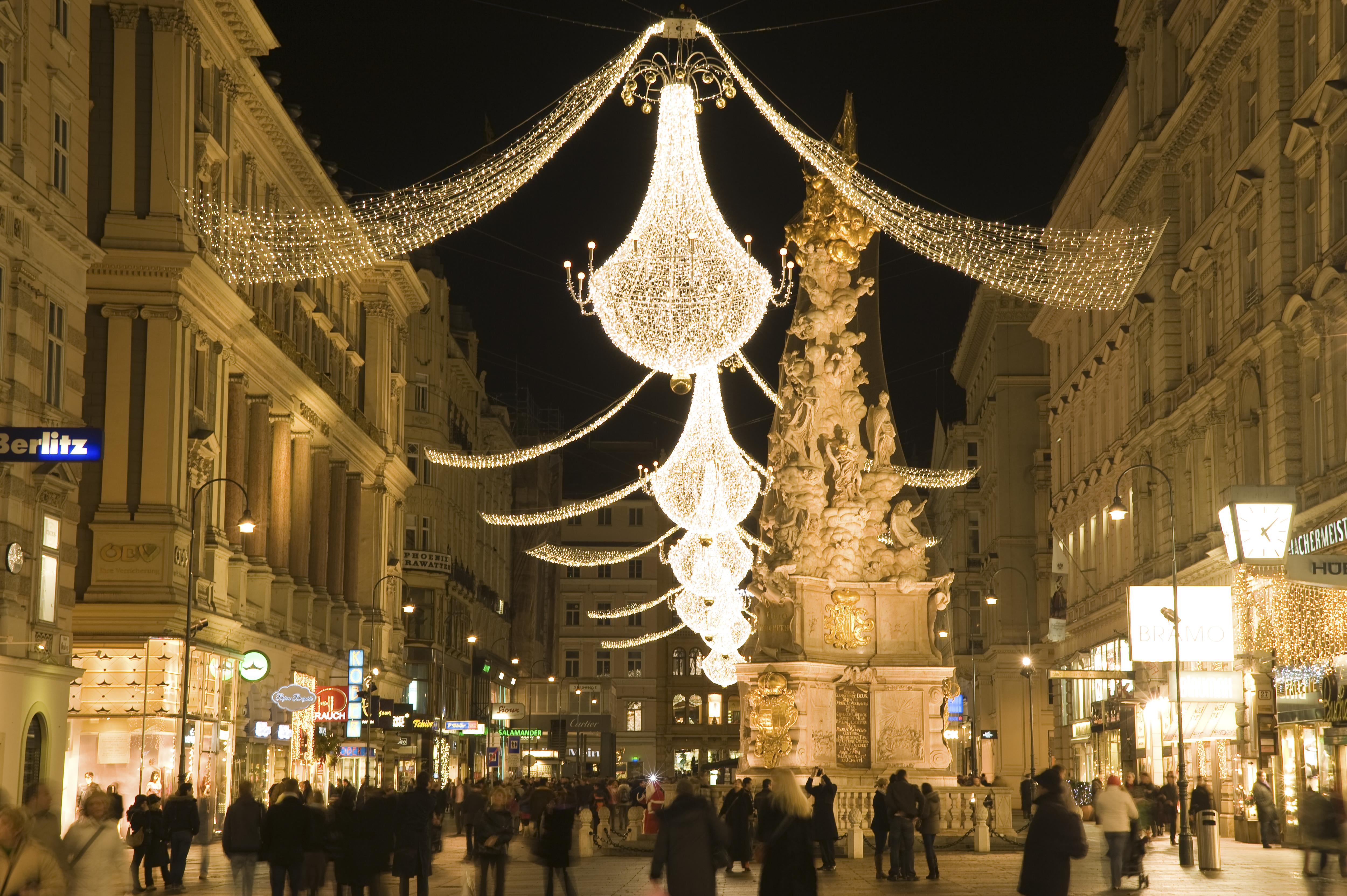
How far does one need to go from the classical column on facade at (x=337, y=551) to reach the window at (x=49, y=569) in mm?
30601

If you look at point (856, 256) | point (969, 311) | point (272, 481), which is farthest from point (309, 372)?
point (969, 311)

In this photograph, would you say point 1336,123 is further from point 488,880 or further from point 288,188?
point 288,188

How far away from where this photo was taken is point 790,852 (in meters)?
15.9

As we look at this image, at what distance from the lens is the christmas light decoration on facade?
27.6 meters

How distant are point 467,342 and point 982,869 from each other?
76.9 meters

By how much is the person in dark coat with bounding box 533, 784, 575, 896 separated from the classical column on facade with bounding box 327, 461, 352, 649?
42.7 meters

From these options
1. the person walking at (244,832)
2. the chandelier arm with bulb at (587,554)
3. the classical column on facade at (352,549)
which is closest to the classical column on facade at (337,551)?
the classical column on facade at (352,549)

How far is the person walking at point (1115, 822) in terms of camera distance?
1038 inches

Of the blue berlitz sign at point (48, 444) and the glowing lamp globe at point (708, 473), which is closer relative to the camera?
the blue berlitz sign at point (48, 444)

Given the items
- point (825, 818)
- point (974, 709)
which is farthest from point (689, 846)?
point (974, 709)

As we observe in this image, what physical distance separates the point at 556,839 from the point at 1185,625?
17.7 metres

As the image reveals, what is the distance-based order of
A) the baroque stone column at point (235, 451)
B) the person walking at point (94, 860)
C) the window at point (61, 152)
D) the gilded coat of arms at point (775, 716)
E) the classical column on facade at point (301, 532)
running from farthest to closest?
1. the classical column on facade at point (301, 532)
2. the baroque stone column at point (235, 451)
3. the gilded coat of arms at point (775, 716)
4. the window at point (61, 152)
5. the person walking at point (94, 860)

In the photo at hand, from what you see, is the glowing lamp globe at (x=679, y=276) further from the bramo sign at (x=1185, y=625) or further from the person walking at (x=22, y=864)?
the person walking at (x=22, y=864)

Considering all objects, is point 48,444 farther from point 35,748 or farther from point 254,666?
point 254,666
